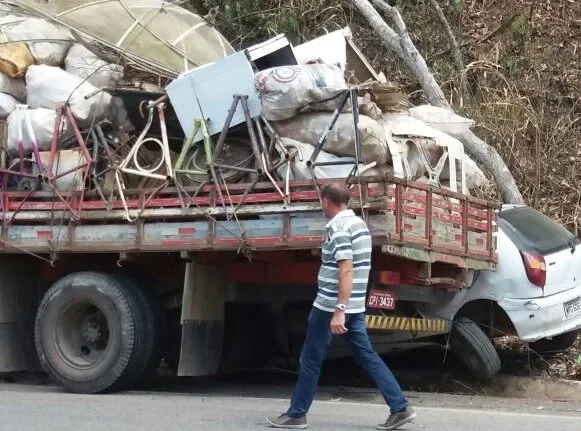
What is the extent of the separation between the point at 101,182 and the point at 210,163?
104cm

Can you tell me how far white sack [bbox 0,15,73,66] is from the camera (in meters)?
9.65

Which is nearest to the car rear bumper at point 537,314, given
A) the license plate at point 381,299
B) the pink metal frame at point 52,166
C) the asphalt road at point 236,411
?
the asphalt road at point 236,411

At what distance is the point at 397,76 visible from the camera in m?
15.7

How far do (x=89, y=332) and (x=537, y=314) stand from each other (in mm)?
3741

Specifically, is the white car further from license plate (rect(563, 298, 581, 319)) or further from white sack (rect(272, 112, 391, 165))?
white sack (rect(272, 112, 391, 165))

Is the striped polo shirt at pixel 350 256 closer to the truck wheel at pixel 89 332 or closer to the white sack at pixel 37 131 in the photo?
the truck wheel at pixel 89 332

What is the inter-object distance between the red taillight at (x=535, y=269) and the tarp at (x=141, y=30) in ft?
11.8

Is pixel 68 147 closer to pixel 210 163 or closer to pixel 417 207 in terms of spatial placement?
pixel 210 163

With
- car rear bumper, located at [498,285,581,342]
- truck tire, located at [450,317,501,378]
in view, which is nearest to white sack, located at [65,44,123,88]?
truck tire, located at [450,317,501,378]

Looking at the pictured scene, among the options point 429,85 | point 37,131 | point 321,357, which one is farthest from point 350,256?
point 429,85

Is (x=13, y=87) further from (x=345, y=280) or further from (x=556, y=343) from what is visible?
(x=556, y=343)

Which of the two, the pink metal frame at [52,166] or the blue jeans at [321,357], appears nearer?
the blue jeans at [321,357]

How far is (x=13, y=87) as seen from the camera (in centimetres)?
945

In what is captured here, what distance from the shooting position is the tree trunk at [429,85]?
12.6 m
